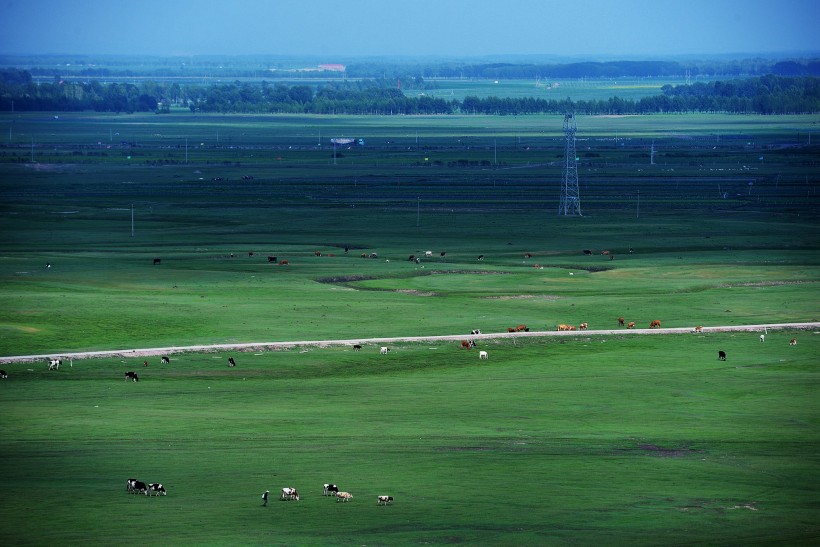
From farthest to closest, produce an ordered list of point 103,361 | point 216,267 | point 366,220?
point 366,220, point 216,267, point 103,361

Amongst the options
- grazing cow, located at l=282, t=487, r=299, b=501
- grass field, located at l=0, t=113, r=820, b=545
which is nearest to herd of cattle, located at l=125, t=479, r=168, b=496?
grass field, located at l=0, t=113, r=820, b=545

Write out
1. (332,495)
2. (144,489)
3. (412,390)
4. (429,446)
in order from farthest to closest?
(412,390) → (429,446) → (144,489) → (332,495)

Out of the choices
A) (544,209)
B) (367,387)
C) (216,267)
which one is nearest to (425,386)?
(367,387)

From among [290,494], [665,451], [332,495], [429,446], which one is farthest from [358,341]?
[290,494]

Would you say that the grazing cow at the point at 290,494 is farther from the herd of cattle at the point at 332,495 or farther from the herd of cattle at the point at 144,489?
the herd of cattle at the point at 144,489

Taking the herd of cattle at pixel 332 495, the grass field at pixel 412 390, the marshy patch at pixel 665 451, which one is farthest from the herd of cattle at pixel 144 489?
the marshy patch at pixel 665 451

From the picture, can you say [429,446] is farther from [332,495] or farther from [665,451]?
[665,451]

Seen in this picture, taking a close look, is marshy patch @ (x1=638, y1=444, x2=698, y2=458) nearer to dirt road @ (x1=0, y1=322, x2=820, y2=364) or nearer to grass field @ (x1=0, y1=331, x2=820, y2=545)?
grass field @ (x1=0, y1=331, x2=820, y2=545)

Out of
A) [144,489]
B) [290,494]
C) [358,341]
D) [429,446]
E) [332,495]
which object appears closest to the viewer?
[290,494]

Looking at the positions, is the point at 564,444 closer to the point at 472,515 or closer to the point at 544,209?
the point at 472,515
